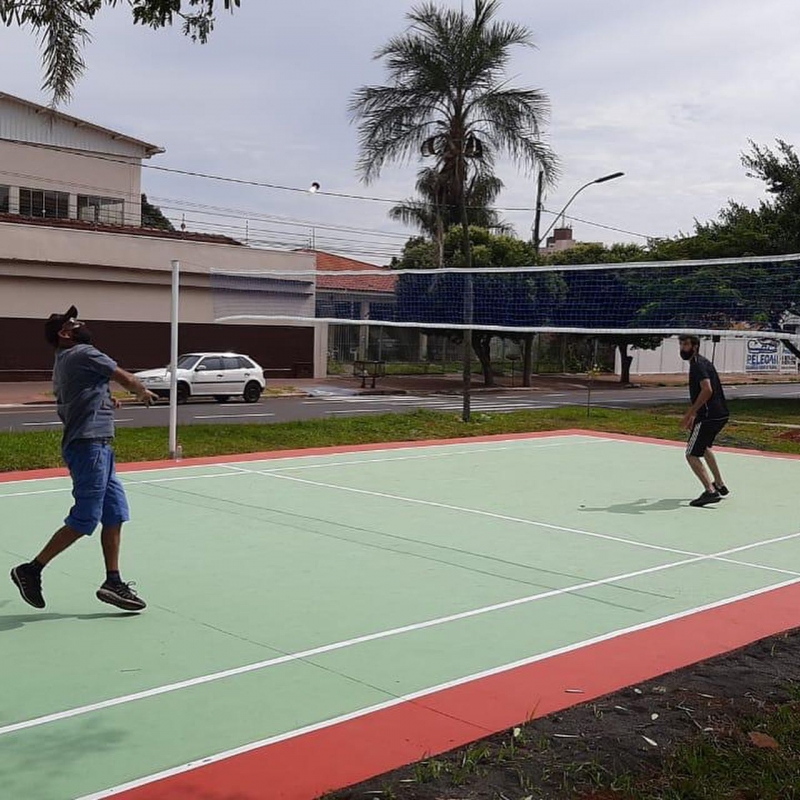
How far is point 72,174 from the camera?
125ft

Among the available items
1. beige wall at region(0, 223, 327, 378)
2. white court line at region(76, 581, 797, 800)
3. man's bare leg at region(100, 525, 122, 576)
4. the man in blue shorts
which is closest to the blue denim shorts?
the man in blue shorts

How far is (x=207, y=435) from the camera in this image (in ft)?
56.9

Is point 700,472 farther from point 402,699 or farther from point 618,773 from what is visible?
point 618,773

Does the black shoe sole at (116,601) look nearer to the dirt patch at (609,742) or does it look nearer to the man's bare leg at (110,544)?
the man's bare leg at (110,544)

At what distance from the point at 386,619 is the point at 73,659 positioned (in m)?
1.94

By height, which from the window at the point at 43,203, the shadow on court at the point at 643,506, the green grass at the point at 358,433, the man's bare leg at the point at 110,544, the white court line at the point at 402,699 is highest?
the window at the point at 43,203

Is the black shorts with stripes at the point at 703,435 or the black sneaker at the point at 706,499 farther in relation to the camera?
the black sneaker at the point at 706,499

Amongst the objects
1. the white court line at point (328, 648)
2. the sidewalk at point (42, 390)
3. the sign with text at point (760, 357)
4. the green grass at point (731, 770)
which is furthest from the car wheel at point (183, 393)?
the sign with text at point (760, 357)

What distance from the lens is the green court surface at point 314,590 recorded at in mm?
4902

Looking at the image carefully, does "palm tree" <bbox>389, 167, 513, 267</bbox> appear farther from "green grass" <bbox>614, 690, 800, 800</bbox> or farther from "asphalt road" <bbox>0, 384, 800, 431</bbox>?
"green grass" <bbox>614, 690, 800, 800</bbox>

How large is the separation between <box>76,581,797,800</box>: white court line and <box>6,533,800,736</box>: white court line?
80 cm

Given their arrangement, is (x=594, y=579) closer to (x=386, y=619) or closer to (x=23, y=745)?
(x=386, y=619)

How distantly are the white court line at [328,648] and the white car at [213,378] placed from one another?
21377 millimetres

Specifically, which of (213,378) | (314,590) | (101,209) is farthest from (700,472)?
(101,209)
